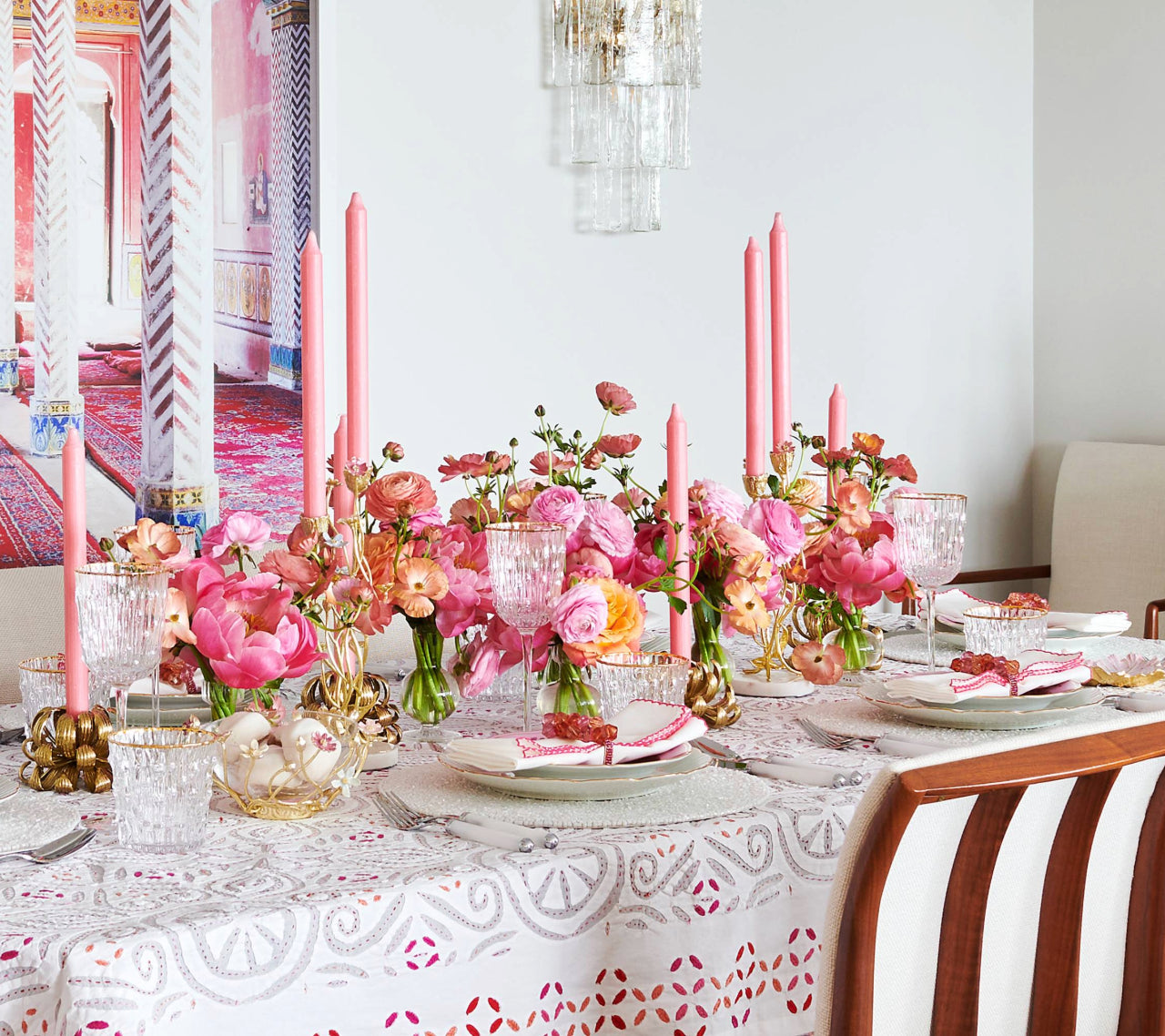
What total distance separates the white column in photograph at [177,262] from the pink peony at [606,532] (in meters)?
1.39

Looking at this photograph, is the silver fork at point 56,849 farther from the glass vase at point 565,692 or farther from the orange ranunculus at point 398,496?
the glass vase at point 565,692

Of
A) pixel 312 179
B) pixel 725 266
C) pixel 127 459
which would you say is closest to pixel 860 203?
pixel 725 266

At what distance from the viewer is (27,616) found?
2.02m

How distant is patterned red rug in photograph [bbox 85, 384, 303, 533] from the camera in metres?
2.51

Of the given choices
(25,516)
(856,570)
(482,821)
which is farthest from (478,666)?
(25,516)

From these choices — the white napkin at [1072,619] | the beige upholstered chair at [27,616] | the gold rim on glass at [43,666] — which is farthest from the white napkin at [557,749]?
the beige upholstered chair at [27,616]

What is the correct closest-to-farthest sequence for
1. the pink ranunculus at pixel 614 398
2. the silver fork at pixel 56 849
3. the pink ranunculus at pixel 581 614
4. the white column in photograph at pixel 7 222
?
the silver fork at pixel 56 849 < the pink ranunculus at pixel 581 614 < the pink ranunculus at pixel 614 398 < the white column in photograph at pixel 7 222

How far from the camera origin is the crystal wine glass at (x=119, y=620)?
1.07 meters

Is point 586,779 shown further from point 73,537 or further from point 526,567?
point 73,537

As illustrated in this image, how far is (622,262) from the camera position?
123 inches

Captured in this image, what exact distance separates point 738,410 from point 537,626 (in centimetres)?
207

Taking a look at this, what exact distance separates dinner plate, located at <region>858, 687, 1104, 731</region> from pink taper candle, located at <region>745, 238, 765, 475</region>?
0.32m

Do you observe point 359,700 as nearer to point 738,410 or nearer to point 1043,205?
point 738,410

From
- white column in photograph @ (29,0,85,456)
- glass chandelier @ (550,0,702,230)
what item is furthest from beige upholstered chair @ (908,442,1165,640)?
white column in photograph @ (29,0,85,456)
